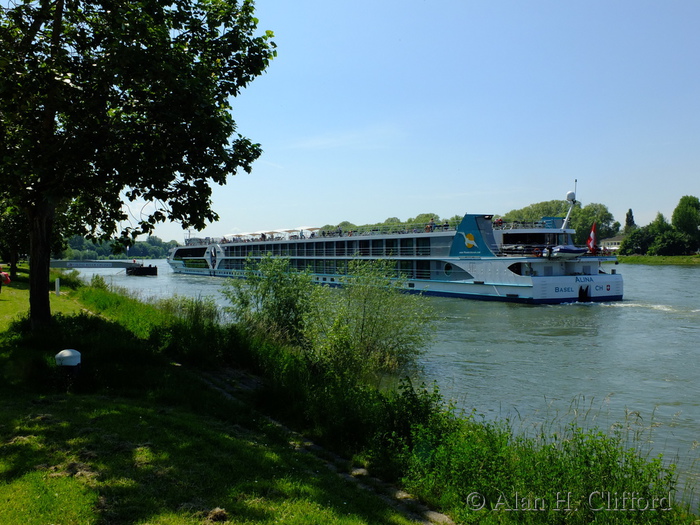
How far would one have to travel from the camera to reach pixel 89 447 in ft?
18.7

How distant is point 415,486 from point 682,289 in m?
40.9

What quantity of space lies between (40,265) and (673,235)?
332 ft

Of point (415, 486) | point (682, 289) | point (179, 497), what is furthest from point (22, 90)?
point (682, 289)

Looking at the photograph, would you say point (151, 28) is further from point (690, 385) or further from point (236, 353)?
point (690, 385)

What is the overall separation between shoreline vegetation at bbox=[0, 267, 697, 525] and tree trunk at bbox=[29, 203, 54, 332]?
55 centimetres

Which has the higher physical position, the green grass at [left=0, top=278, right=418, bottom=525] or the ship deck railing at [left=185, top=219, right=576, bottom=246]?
the ship deck railing at [left=185, top=219, right=576, bottom=246]

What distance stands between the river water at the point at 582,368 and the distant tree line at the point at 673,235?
7108cm

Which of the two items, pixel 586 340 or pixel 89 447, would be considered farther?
pixel 586 340

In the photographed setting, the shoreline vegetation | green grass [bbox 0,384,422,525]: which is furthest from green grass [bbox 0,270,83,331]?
green grass [bbox 0,384,422,525]

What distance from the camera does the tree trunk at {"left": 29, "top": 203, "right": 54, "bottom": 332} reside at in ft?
35.9

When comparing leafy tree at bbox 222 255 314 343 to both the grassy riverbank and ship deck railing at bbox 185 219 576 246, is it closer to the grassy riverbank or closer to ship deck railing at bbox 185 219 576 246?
ship deck railing at bbox 185 219 576 246

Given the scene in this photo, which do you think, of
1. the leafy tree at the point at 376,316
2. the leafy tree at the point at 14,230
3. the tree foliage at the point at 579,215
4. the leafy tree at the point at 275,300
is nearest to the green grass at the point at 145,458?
the leafy tree at the point at 376,316

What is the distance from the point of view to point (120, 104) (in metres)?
10.5

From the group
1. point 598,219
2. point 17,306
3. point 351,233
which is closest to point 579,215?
point 598,219
